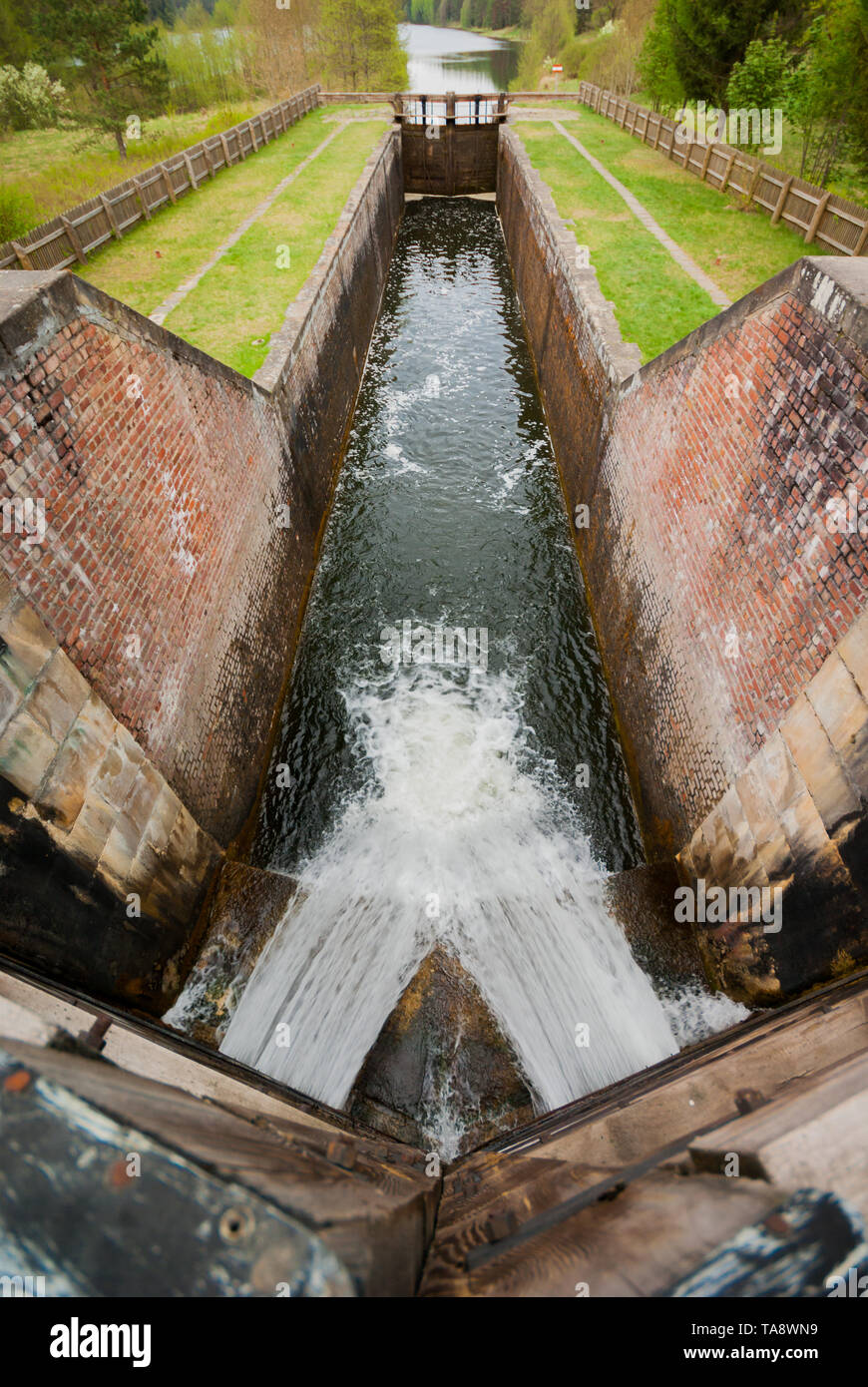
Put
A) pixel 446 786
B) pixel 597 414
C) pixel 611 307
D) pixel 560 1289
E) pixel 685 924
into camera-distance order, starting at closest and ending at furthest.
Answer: pixel 560 1289
pixel 685 924
pixel 446 786
pixel 597 414
pixel 611 307

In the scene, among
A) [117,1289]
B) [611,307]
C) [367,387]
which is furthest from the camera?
[367,387]

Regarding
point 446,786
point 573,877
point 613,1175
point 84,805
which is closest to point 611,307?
point 446,786

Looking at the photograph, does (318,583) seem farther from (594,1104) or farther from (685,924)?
(594,1104)

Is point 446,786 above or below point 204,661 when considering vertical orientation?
below

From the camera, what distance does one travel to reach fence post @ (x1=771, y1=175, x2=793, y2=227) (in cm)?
1378

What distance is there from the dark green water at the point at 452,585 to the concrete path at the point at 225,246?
4.31 meters

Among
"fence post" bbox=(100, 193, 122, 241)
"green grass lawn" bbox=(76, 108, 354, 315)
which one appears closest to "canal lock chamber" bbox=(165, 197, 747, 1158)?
"green grass lawn" bbox=(76, 108, 354, 315)

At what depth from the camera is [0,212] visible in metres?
14.6

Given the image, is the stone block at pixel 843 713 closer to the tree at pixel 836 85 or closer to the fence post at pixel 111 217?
the tree at pixel 836 85

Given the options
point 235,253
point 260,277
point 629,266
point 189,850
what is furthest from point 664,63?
point 189,850

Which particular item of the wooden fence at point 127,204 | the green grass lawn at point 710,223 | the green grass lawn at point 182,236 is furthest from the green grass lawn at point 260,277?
the green grass lawn at point 710,223

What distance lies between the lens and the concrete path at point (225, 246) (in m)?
12.2

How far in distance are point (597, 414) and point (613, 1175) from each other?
10.7m

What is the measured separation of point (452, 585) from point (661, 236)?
35.0ft
